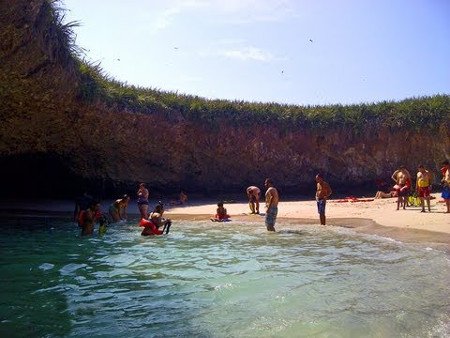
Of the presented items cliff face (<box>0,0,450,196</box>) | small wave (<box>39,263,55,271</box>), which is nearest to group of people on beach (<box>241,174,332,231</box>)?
small wave (<box>39,263,55,271</box>)

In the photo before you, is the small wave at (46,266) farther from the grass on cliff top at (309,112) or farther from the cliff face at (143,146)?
the grass on cliff top at (309,112)

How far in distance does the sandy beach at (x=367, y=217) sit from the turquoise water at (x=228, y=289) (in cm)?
110

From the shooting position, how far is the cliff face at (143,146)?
15141 mm

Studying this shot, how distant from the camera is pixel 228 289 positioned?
6.62 metres

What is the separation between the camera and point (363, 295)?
19.9ft

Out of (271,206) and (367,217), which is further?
(367,217)

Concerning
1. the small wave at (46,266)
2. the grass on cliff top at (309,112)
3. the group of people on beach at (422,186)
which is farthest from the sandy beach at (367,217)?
the small wave at (46,266)

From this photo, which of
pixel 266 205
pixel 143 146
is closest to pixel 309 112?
pixel 143 146

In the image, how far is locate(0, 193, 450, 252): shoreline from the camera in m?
11.3

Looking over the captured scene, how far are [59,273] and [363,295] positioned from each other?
5.56 m

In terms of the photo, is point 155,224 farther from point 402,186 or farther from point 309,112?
point 309,112

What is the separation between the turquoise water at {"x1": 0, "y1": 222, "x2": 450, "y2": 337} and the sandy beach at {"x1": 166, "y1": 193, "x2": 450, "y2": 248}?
43.3 inches

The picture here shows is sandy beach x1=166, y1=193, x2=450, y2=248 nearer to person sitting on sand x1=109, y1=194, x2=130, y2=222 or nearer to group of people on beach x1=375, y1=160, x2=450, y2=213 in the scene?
group of people on beach x1=375, y1=160, x2=450, y2=213

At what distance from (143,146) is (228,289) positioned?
17648 mm
